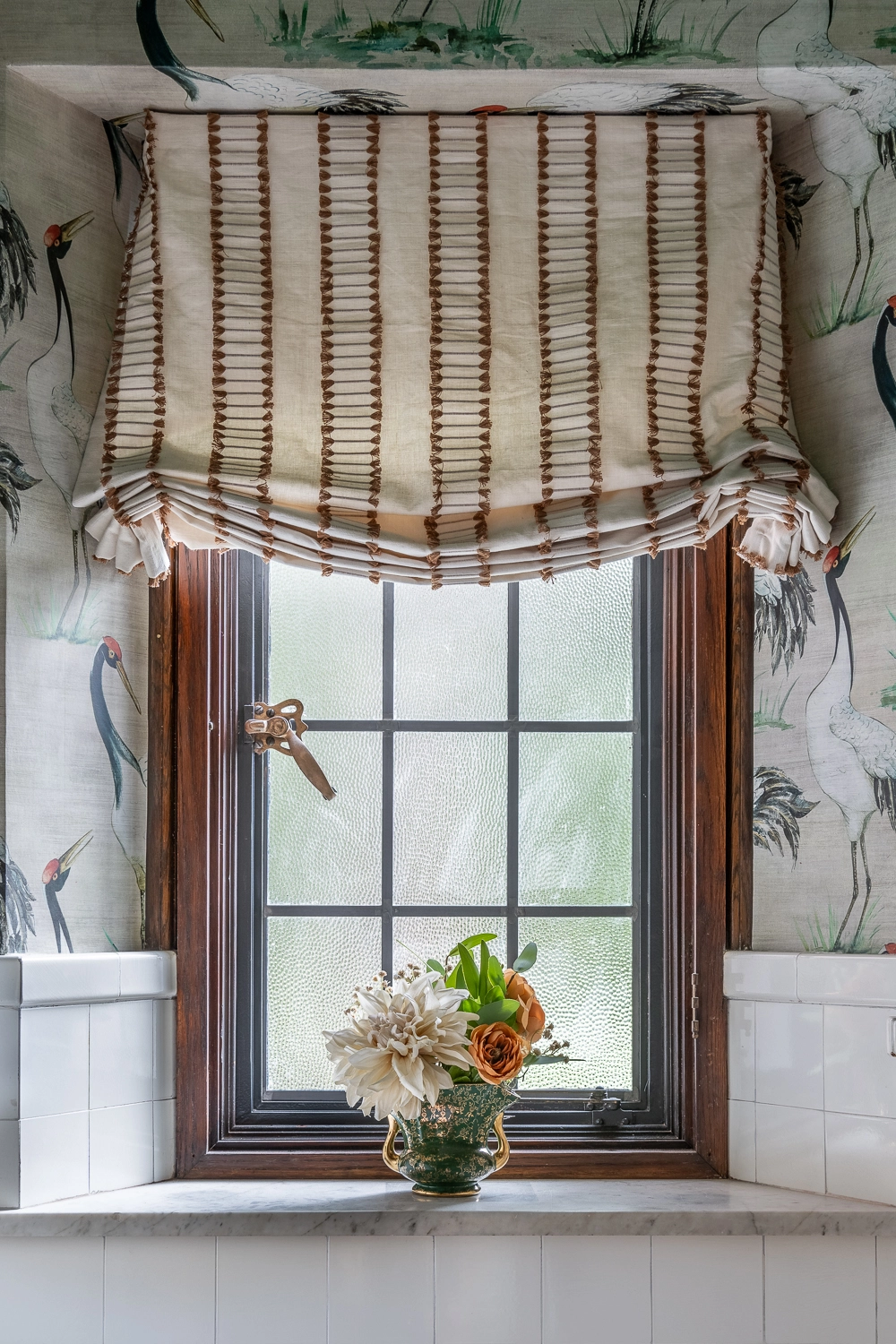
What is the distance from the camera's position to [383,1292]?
164 cm

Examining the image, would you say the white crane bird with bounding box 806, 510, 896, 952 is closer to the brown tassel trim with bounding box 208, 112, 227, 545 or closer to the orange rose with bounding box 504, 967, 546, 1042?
the orange rose with bounding box 504, 967, 546, 1042

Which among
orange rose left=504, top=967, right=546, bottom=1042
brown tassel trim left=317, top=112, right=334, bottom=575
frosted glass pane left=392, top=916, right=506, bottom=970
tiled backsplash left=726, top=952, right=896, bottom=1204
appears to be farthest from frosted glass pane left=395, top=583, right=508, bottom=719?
tiled backsplash left=726, top=952, right=896, bottom=1204

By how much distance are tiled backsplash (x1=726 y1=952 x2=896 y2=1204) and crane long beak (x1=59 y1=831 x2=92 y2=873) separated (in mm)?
959

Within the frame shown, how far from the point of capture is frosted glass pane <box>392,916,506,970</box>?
76.5 inches

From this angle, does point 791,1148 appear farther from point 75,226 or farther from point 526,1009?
point 75,226

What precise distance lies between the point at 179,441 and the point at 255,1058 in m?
0.95

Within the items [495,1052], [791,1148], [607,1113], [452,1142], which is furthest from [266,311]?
[791,1148]

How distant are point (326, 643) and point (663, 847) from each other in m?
0.62

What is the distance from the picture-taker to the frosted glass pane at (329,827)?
1.96 meters

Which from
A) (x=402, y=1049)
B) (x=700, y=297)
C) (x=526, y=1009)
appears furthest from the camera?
(x=700, y=297)

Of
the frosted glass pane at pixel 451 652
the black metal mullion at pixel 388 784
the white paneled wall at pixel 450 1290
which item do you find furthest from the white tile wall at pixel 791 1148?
the frosted glass pane at pixel 451 652

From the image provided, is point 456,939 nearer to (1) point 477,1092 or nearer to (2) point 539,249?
(1) point 477,1092

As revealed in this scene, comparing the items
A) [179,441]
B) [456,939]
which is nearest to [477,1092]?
[456,939]

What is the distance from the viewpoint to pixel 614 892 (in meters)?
1.95
